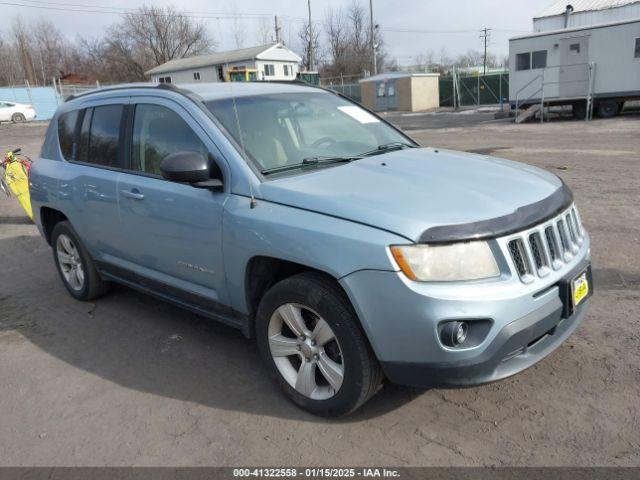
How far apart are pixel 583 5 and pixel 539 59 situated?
24.5 ft

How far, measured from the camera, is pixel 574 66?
20219mm

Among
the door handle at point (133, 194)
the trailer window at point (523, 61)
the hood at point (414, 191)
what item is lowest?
the door handle at point (133, 194)

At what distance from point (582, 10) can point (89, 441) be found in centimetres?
2830

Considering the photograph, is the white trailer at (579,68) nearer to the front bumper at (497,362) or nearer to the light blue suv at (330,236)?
the light blue suv at (330,236)

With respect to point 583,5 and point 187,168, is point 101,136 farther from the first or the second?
point 583,5

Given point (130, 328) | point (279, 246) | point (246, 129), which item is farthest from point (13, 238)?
point (279, 246)

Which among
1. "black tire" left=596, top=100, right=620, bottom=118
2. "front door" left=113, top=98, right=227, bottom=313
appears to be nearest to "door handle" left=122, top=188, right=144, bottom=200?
"front door" left=113, top=98, right=227, bottom=313

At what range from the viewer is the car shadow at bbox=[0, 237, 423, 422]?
3.37 metres

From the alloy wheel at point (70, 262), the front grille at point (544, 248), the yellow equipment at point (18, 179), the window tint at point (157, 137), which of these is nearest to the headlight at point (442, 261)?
the front grille at point (544, 248)

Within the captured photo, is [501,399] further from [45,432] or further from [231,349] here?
[45,432]

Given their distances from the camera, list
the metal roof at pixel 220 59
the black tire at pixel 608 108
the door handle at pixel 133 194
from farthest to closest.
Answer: the metal roof at pixel 220 59, the black tire at pixel 608 108, the door handle at pixel 133 194

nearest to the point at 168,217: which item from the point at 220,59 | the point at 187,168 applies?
the point at 187,168

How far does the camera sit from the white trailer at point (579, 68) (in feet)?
63.1

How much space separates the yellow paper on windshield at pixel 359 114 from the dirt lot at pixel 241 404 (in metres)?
1.93
